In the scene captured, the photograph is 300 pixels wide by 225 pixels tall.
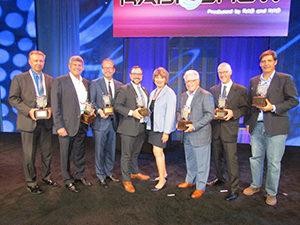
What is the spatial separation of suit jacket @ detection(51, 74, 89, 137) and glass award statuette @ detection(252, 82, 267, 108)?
1898mm

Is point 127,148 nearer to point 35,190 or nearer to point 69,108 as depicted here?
point 69,108

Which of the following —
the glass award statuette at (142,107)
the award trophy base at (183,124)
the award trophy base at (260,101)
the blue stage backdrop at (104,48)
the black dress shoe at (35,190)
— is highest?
the blue stage backdrop at (104,48)

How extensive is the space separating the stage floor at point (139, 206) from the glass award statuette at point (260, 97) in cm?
109

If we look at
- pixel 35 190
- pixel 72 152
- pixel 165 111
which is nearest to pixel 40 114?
pixel 72 152

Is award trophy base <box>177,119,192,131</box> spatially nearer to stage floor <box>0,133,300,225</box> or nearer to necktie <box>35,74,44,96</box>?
stage floor <box>0,133,300,225</box>

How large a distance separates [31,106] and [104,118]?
818 millimetres

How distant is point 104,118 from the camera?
11.4 feet

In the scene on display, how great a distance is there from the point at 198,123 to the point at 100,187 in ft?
4.75

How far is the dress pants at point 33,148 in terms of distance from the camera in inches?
132

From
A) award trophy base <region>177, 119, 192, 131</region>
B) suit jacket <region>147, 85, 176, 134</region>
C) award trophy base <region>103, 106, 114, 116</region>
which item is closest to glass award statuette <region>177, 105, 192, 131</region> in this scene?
award trophy base <region>177, 119, 192, 131</region>

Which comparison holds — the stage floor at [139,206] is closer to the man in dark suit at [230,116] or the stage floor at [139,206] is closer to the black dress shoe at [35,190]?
the black dress shoe at [35,190]

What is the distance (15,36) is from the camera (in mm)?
6336

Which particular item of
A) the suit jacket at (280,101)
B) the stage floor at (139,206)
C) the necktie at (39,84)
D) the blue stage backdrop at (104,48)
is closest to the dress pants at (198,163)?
the stage floor at (139,206)

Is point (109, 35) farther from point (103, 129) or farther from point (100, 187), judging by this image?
point (100, 187)
